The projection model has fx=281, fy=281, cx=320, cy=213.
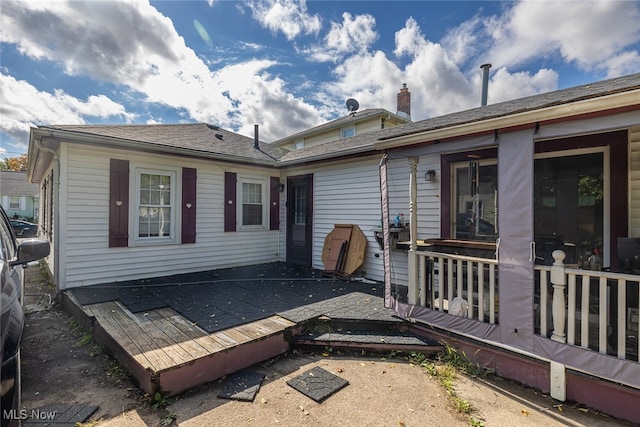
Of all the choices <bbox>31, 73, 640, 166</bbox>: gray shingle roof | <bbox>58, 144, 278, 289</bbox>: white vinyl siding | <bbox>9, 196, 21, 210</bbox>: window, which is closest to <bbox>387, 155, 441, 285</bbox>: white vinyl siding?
<bbox>31, 73, 640, 166</bbox>: gray shingle roof

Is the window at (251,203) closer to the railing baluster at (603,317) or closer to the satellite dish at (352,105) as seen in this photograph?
the railing baluster at (603,317)

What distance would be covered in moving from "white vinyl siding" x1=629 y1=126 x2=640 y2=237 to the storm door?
17.3ft

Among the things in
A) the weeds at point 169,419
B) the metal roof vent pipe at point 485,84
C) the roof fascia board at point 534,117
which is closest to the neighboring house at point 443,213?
the roof fascia board at point 534,117

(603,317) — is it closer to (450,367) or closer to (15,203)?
(450,367)

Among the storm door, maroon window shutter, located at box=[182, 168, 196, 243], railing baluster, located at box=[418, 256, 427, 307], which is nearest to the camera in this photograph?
railing baluster, located at box=[418, 256, 427, 307]

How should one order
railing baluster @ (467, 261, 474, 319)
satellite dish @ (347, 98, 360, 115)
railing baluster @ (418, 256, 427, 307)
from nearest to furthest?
railing baluster @ (467, 261, 474, 319)
railing baluster @ (418, 256, 427, 307)
satellite dish @ (347, 98, 360, 115)

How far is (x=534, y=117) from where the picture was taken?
8.24 ft

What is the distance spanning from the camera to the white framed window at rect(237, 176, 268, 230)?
7005 mm

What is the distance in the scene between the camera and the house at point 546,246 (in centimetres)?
232

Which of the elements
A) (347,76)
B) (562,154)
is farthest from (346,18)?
(562,154)

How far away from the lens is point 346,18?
6.91 meters

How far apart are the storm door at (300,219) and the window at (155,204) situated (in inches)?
110

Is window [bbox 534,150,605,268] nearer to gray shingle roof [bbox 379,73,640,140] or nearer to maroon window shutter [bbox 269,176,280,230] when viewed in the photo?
gray shingle roof [bbox 379,73,640,140]

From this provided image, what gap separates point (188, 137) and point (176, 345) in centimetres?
539
